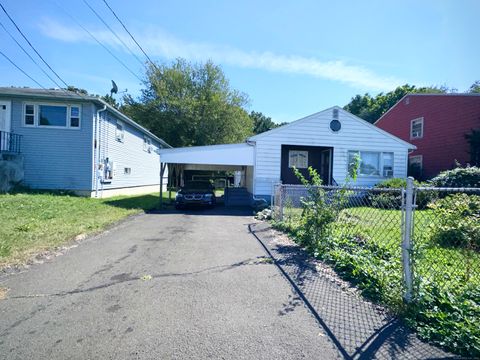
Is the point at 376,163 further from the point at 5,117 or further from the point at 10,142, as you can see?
the point at 5,117

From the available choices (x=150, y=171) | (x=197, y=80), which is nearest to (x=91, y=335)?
(x=150, y=171)

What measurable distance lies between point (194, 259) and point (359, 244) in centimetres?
331

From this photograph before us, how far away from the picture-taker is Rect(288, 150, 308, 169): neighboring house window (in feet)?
58.8

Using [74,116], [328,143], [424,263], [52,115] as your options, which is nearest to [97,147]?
[74,116]

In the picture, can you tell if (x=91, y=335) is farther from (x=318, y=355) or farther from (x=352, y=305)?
(x=352, y=305)

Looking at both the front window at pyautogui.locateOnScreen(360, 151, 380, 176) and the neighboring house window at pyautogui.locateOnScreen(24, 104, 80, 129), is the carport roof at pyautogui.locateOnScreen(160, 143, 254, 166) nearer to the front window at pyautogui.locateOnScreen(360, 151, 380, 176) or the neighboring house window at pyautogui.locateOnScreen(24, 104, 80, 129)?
the neighboring house window at pyautogui.locateOnScreen(24, 104, 80, 129)

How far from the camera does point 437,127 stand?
19.8 meters

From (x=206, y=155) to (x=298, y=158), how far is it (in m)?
6.04

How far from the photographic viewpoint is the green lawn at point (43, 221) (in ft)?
20.0

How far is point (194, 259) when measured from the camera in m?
5.79

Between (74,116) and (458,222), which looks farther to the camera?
(74,116)

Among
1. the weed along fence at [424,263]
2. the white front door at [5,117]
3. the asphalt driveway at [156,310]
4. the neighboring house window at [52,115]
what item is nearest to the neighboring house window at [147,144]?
the neighboring house window at [52,115]

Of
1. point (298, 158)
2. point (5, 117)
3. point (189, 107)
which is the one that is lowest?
point (298, 158)

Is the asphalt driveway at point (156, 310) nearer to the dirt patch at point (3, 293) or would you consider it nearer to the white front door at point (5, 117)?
the dirt patch at point (3, 293)
